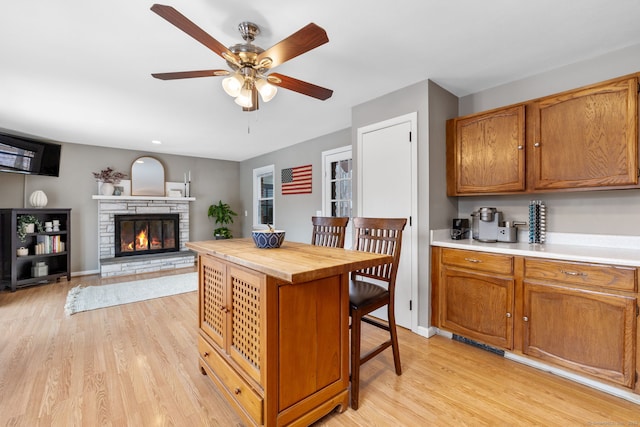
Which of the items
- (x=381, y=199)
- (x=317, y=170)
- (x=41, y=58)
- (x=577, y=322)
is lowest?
(x=577, y=322)

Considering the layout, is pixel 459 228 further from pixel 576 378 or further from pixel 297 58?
pixel 297 58

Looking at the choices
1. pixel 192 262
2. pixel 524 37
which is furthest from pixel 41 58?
pixel 192 262

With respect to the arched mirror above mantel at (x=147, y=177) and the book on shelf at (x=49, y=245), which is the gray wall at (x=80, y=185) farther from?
the book on shelf at (x=49, y=245)

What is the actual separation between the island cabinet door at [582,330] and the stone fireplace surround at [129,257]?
5.47m

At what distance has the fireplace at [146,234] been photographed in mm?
5352

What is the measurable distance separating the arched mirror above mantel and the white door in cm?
446

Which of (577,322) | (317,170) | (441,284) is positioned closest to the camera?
(577,322)

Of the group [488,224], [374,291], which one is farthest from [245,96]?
[488,224]

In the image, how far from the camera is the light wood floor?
164 cm

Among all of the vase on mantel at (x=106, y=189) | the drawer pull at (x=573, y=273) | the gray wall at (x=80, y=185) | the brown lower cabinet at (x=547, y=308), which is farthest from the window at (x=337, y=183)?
the vase on mantel at (x=106, y=189)

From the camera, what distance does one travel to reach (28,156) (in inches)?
169

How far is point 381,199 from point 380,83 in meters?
1.12

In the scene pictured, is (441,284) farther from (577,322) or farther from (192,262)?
Result: (192,262)

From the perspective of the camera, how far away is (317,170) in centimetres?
466
